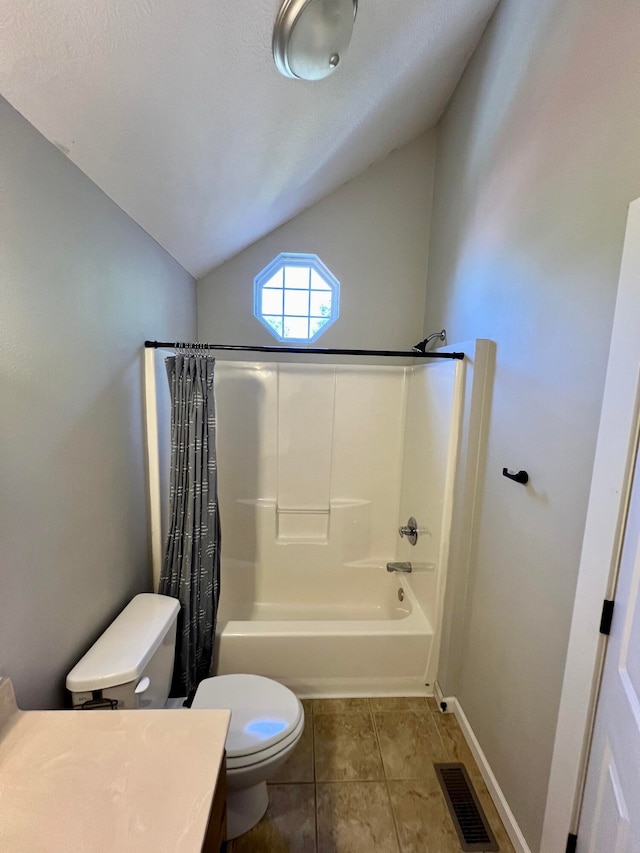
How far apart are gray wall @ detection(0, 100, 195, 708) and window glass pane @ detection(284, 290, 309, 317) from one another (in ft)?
4.17

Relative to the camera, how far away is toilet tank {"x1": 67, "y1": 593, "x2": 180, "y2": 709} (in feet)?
3.57

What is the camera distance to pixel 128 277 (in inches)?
57.9

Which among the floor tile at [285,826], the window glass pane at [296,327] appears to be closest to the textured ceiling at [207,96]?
the window glass pane at [296,327]

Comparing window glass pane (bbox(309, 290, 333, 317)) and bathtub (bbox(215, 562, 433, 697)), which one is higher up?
window glass pane (bbox(309, 290, 333, 317))

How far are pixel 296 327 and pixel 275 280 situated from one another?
0.34 meters

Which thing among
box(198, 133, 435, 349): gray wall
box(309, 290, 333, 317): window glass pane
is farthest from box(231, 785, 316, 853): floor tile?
box(309, 290, 333, 317): window glass pane

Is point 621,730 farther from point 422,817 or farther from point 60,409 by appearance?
point 60,409

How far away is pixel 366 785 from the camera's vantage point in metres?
1.49

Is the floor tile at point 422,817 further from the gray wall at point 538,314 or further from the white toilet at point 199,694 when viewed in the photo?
the white toilet at point 199,694

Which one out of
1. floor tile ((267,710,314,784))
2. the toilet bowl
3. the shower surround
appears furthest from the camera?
the shower surround

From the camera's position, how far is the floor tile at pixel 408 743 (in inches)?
61.5

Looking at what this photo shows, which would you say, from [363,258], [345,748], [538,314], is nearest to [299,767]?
[345,748]

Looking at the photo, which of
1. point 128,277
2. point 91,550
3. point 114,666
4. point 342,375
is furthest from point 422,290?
point 114,666

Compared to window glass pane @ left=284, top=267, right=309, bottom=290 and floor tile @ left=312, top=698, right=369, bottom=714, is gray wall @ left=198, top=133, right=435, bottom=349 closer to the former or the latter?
window glass pane @ left=284, top=267, right=309, bottom=290
